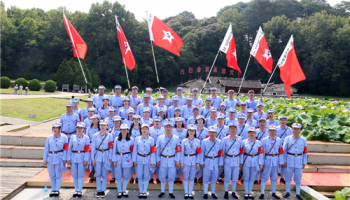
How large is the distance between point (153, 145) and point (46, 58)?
58944mm

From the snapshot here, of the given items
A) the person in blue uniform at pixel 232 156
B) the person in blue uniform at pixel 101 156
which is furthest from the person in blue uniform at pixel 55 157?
the person in blue uniform at pixel 232 156

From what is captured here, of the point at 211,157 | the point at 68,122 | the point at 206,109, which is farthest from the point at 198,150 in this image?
the point at 68,122

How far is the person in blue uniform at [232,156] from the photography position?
6.68m

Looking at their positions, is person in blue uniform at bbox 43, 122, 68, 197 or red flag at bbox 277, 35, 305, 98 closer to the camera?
person in blue uniform at bbox 43, 122, 68, 197

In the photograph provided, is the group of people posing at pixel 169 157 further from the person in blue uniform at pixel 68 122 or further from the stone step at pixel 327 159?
the stone step at pixel 327 159

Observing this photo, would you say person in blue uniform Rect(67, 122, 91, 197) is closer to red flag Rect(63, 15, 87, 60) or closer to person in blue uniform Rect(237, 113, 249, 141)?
person in blue uniform Rect(237, 113, 249, 141)

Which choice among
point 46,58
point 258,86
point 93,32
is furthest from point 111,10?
point 258,86

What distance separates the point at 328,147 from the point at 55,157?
10250 millimetres

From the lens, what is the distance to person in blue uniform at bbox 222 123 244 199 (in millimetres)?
6680

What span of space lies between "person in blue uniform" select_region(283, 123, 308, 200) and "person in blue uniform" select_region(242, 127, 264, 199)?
81cm

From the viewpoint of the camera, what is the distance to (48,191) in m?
6.84

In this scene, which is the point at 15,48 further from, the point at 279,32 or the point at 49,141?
the point at 279,32

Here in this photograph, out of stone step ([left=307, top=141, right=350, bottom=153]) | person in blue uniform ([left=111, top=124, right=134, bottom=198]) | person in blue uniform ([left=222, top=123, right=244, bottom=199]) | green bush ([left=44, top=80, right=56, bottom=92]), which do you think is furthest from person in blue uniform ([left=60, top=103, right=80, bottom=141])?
green bush ([left=44, top=80, right=56, bottom=92])

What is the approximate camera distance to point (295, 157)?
268 inches
